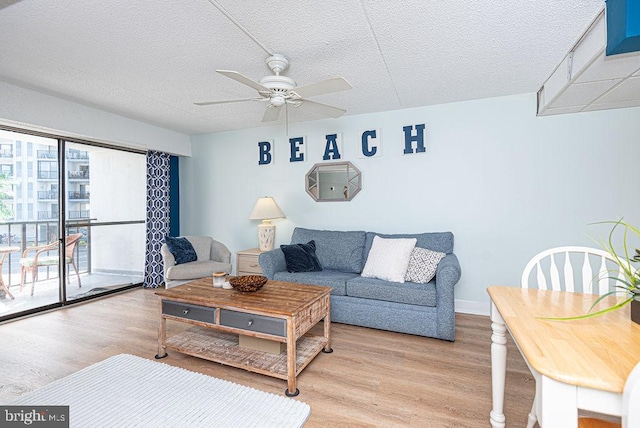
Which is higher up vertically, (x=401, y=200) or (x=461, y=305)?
(x=401, y=200)

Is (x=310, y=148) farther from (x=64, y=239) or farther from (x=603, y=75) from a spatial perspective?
(x=64, y=239)

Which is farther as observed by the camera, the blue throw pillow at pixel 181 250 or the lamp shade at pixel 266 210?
the lamp shade at pixel 266 210

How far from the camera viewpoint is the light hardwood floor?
5.84ft

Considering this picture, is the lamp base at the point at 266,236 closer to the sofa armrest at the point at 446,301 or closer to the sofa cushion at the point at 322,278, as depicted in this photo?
the sofa cushion at the point at 322,278

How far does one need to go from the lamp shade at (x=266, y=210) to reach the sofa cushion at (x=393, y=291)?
1.52 m

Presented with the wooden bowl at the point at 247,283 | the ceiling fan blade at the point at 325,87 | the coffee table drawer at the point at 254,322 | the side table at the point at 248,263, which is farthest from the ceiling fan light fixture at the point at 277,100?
the side table at the point at 248,263

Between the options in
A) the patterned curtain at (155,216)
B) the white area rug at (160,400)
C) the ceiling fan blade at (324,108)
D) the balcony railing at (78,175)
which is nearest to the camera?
the white area rug at (160,400)

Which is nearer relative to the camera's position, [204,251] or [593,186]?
[593,186]

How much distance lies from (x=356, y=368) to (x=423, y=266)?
122 centimetres

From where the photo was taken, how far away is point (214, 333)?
273 centimetres

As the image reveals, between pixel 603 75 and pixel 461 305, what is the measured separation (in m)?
2.46

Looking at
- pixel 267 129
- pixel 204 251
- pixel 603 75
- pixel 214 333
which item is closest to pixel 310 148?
pixel 267 129

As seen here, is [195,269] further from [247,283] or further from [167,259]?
[247,283]

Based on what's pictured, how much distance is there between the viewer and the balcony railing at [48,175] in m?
3.50
